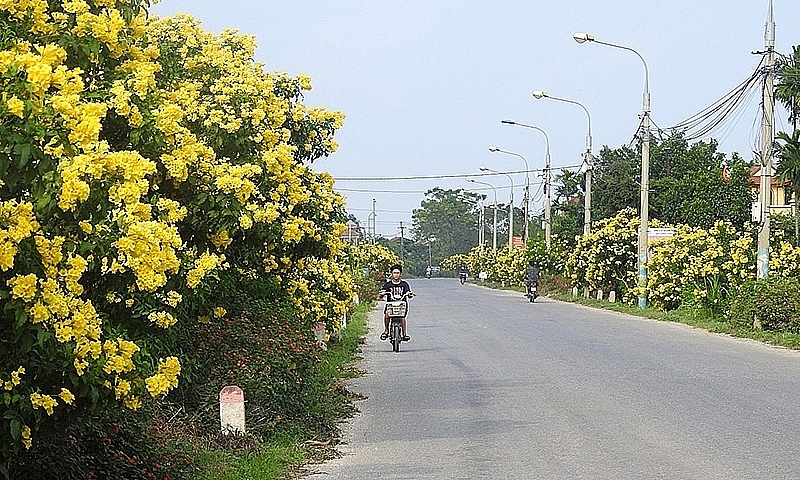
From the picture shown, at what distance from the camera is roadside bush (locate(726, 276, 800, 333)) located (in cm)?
2392

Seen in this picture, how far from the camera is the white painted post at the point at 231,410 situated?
10.1 meters

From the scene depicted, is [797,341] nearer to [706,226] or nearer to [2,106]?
[2,106]

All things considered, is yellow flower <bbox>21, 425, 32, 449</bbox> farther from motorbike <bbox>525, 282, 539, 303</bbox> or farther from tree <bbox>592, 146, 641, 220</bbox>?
tree <bbox>592, 146, 641, 220</bbox>

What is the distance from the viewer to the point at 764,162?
25688 millimetres

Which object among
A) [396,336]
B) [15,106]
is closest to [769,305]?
[396,336]

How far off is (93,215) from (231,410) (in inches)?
191

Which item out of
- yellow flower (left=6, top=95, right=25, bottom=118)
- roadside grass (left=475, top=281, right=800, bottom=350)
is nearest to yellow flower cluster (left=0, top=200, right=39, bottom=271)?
yellow flower (left=6, top=95, right=25, bottom=118)

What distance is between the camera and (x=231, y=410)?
10.1m

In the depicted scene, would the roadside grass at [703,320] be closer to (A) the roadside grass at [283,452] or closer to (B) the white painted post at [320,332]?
(B) the white painted post at [320,332]

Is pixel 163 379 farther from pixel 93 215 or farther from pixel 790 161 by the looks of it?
pixel 790 161

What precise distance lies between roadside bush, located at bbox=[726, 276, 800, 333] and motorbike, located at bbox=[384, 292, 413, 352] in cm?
796

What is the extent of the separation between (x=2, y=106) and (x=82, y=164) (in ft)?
1.39

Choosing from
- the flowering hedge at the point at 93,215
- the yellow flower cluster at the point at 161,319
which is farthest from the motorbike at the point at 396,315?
the yellow flower cluster at the point at 161,319

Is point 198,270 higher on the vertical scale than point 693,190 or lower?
lower
